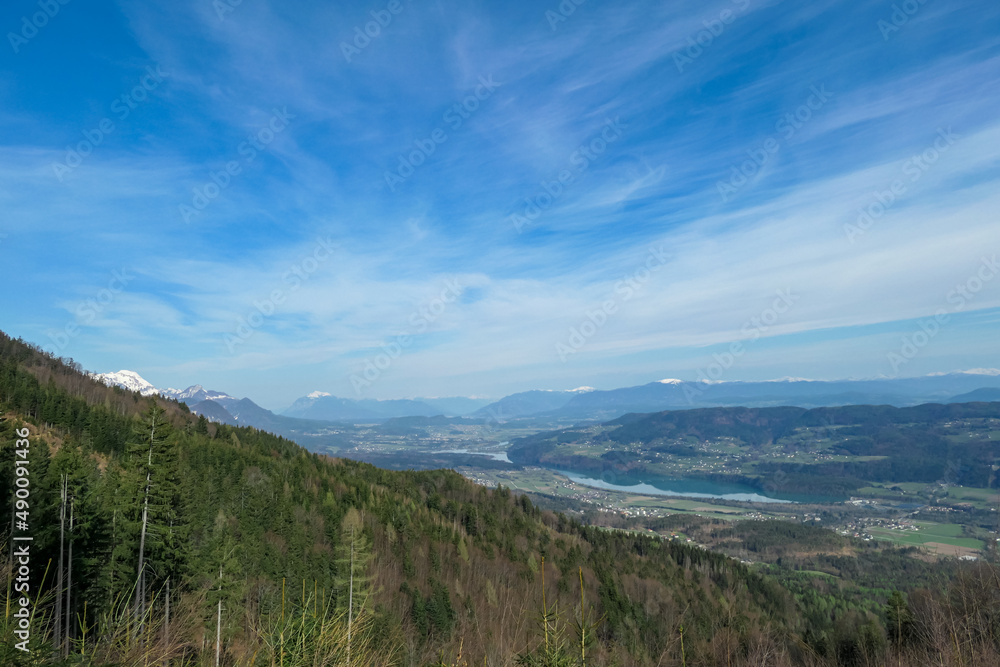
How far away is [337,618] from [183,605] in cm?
305

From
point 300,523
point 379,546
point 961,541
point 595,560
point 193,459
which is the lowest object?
point 961,541

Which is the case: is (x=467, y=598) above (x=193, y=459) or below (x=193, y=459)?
below

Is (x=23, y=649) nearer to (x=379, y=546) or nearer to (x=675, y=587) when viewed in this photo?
(x=379, y=546)

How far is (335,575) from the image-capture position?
43.1 meters

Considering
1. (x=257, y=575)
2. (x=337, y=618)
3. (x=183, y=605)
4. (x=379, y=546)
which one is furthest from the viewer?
(x=379, y=546)

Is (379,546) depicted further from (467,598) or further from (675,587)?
(675,587)

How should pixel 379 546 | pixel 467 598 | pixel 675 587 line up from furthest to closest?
pixel 675 587 → pixel 379 546 → pixel 467 598

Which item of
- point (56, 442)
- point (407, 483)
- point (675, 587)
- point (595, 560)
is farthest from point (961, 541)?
point (56, 442)

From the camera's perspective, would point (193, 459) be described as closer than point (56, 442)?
No

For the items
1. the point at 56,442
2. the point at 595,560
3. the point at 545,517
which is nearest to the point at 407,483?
the point at 545,517

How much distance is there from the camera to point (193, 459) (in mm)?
63906

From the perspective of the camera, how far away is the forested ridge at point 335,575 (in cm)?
604

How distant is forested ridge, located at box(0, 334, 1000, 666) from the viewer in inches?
238

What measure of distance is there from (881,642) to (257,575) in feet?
157
